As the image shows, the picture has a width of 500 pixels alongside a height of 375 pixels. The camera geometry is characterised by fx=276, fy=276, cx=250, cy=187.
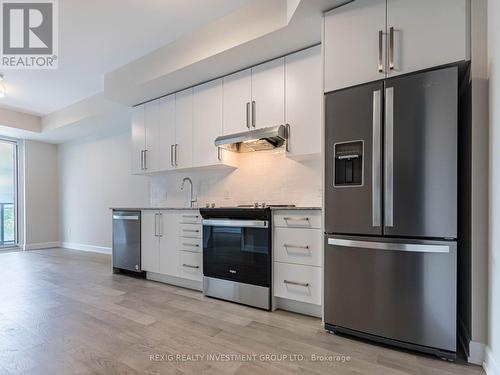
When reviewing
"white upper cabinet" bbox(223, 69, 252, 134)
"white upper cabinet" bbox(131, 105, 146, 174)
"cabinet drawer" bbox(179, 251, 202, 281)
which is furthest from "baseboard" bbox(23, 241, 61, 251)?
"white upper cabinet" bbox(223, 69, 252, 134)

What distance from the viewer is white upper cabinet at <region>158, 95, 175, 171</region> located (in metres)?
3.76

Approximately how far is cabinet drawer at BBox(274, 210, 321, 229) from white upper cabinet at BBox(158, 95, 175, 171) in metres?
1.89

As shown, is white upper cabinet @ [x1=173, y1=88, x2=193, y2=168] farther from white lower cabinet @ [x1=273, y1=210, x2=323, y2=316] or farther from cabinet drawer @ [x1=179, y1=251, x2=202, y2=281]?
white lower cabinet @ [x1=273, y1=210, x2=323, y2=316]

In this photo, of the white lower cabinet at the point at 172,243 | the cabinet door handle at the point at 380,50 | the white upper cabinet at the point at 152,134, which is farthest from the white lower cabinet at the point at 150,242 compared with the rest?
the cabinet door handle at the point at 380,50

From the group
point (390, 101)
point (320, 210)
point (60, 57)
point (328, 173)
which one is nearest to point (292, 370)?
point (320, 210)

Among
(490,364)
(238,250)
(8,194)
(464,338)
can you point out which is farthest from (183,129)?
(8,194)

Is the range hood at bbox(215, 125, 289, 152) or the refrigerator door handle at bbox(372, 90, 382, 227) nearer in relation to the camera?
the refrigerator door handle at bbox(372, 90, 382, 227)

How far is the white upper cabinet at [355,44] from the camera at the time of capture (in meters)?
1.90

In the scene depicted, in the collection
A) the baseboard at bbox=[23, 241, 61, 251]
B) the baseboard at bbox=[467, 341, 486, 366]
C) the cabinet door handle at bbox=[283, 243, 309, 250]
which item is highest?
the cabinet door handle at bbox=[283, 243, 309, 250]

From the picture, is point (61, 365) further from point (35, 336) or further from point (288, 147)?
point (288, 147)

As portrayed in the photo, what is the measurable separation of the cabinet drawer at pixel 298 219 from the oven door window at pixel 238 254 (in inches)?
6.2

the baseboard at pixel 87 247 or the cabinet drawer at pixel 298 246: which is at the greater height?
the cabinet drawer at pixel 298 246

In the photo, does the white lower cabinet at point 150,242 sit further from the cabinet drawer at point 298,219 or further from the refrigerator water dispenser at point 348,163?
the refrigerator water dispenser at point 348,163

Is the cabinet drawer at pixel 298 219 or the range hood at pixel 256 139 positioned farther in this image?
the range hood at pixel 256 139
